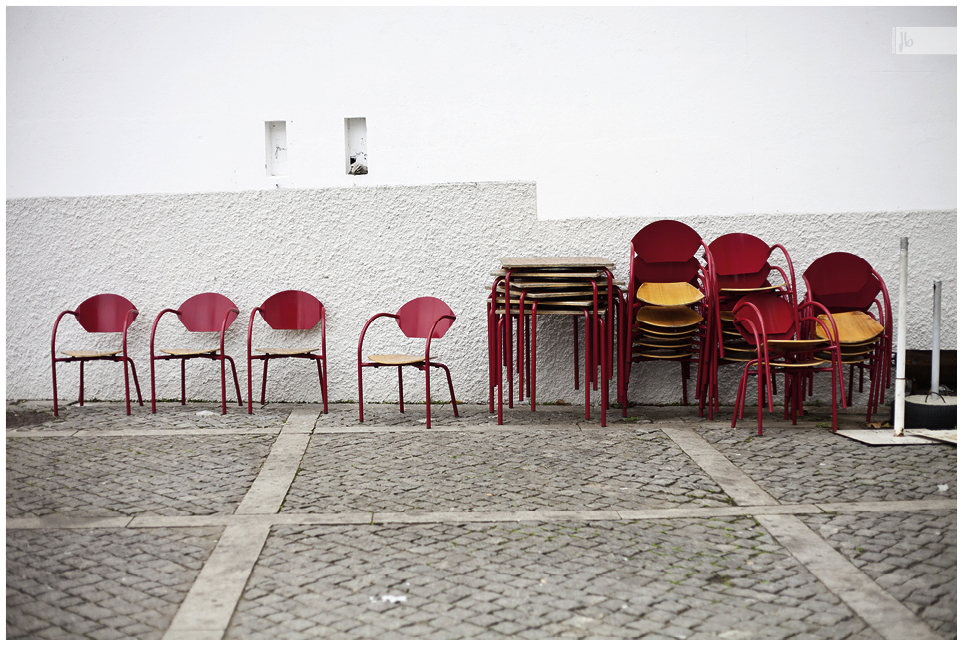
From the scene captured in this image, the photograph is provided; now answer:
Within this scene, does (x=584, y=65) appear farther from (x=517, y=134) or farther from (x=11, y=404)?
(x=11, y=404)

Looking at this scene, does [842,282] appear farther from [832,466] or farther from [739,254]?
[832,466]

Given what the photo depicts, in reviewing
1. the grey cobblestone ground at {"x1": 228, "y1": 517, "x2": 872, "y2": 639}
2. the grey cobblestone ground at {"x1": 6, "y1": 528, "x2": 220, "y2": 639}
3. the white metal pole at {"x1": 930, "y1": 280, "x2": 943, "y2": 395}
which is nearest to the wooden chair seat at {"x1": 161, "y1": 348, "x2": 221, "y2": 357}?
the grey cobblestone ground at {"x1": 6, "y1": 528, "x2": 220, "y2": 639}

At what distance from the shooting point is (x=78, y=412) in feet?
21.0

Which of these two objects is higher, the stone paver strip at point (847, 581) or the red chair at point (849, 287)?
the red chair at point (849, 287)

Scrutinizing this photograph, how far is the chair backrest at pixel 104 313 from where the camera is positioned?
6.79 meters

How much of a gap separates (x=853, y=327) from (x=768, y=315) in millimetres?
622

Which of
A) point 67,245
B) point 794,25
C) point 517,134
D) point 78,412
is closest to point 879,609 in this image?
point 517,134

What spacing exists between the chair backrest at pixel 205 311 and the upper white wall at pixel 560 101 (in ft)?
3.16

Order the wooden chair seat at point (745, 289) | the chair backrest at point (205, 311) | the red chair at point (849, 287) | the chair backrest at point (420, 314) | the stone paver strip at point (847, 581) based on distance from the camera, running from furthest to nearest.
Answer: the chair backrest at point (205, 311)
the chair backrest at point (420, 314)
the red chair at point (849, 287)
the wooden chair seat at point (745, 289)
the stone paver strip at point (847, 581)

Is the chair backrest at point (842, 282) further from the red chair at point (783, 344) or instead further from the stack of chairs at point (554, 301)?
the stack of chairs at point (554, 301)

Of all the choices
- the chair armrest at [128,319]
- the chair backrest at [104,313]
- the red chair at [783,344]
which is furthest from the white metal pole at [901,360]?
the chair backrest at [104,313]

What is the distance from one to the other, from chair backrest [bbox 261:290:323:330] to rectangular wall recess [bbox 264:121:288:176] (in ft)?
3.62

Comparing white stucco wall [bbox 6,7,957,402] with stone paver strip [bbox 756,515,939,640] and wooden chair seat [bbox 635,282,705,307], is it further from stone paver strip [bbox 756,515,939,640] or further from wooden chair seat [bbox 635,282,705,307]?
stone paver strip [bbox 756,515,939,640]

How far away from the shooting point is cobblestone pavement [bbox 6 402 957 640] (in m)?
2.68
